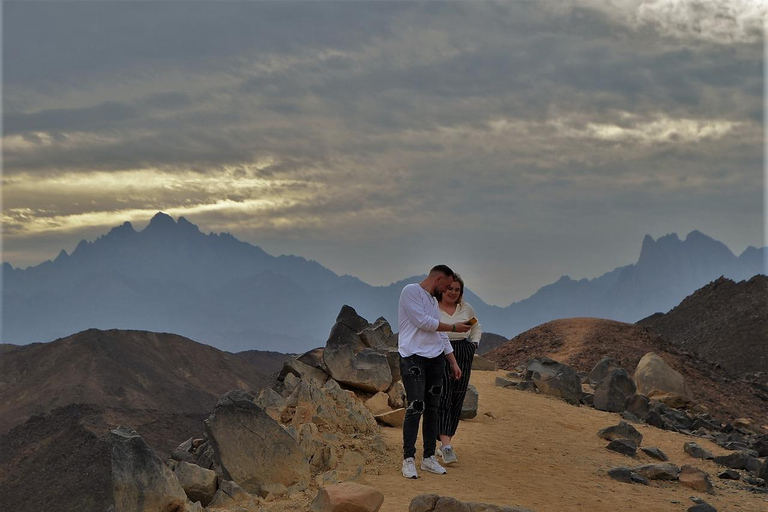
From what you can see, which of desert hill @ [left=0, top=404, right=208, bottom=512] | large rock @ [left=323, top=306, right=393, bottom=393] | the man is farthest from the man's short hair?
desert hill @ [left=0, top=404, right=208, bottom=512]

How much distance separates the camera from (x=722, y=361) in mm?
40156

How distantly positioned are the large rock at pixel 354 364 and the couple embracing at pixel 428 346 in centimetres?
391

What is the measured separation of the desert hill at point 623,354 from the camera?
25234mm

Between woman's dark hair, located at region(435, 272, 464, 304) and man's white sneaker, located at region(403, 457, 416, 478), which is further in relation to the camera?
woman's dark hair, located at region(435, 272, 464, 304)

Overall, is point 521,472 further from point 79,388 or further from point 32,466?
point 79,388

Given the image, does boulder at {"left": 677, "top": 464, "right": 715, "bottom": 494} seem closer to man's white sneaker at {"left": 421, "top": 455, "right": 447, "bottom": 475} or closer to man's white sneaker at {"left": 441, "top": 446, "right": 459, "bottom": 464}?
man's white sneaker at {"left": 441, "top": 446, "right": 459, "bottom": 464}

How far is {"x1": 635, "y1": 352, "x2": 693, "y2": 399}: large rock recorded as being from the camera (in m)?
21.8

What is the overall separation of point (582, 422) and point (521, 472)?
5409 mm

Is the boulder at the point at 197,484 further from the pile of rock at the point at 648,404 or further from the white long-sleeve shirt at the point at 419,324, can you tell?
the pile of rock at the point at 648,404

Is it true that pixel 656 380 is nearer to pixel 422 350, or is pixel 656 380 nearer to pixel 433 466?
pixel 433 466

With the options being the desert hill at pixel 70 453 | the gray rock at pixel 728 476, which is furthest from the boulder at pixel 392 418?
the desert hill at pixel 70 453

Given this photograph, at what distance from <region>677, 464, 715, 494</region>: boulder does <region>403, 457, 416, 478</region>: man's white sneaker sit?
4317mm

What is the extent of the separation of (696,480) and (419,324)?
5.08 metres

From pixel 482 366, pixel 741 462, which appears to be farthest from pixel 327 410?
pixel 482 366
